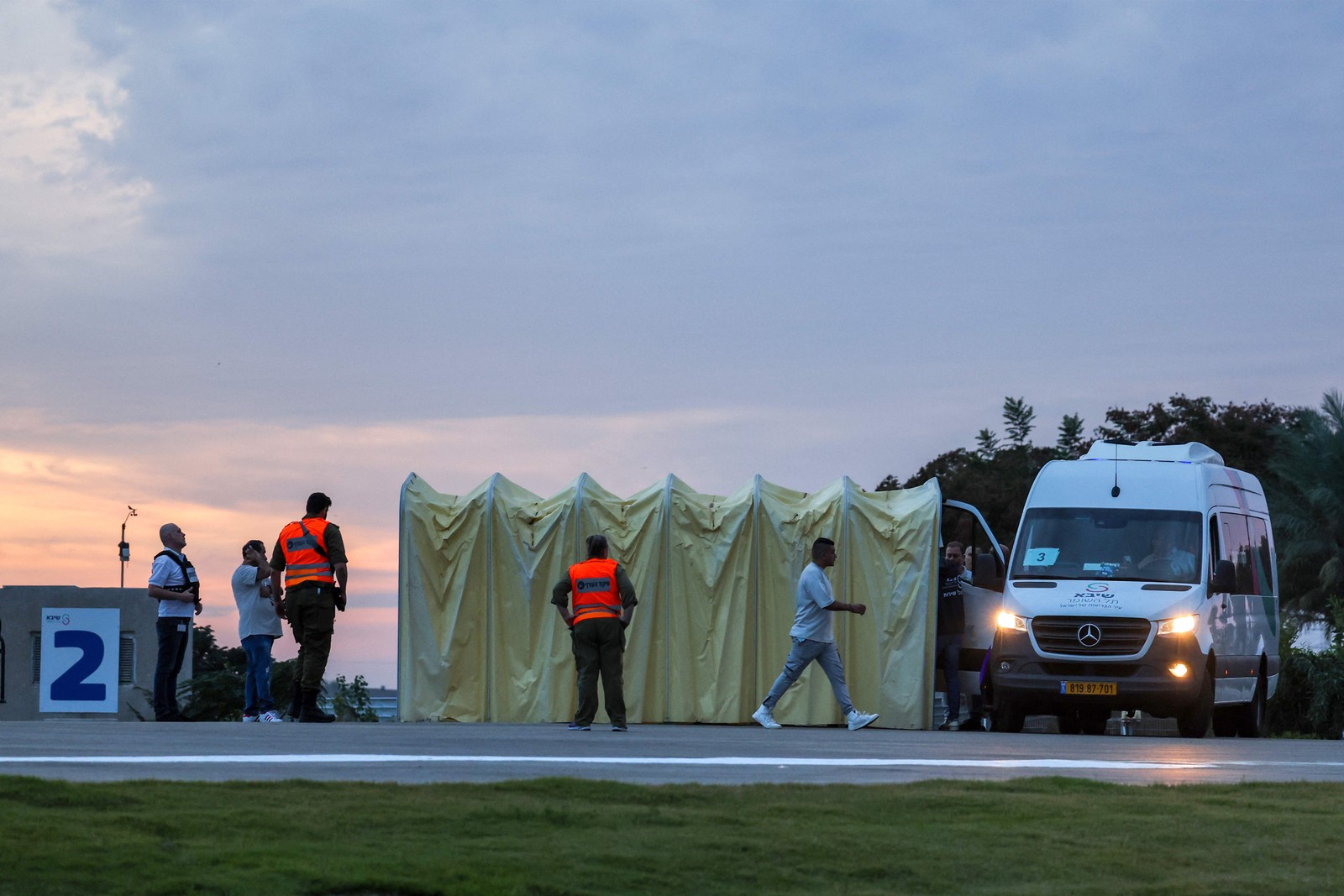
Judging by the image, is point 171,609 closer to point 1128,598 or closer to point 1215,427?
point 1128,598

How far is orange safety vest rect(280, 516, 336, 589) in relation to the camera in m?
17.5

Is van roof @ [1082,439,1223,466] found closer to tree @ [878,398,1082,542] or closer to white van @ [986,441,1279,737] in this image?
white van @ [986,441,1279,737]

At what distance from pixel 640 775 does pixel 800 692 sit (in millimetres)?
9993

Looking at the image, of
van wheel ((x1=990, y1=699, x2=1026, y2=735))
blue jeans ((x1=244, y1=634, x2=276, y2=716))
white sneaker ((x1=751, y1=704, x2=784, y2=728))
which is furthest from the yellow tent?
blue jeans ((x1=244, y1=634, x2=276, y2=716))

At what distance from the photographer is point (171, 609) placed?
19.0 m

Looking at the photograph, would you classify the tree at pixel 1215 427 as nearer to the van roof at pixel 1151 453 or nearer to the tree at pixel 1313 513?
the tree at pixel 1313 513

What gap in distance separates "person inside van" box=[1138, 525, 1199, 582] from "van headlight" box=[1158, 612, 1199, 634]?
582 mm

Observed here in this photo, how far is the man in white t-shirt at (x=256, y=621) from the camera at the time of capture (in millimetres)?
18875

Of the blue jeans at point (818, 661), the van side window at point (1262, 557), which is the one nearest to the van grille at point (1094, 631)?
the blue jeans at point (818, 661)

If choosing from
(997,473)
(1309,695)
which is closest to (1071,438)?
(997,473)

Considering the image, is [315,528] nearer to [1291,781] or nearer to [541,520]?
[541,520]

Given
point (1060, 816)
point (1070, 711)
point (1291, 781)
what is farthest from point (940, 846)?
point (1070, 711)

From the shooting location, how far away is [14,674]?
2698cm

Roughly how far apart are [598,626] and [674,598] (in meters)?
3.74
